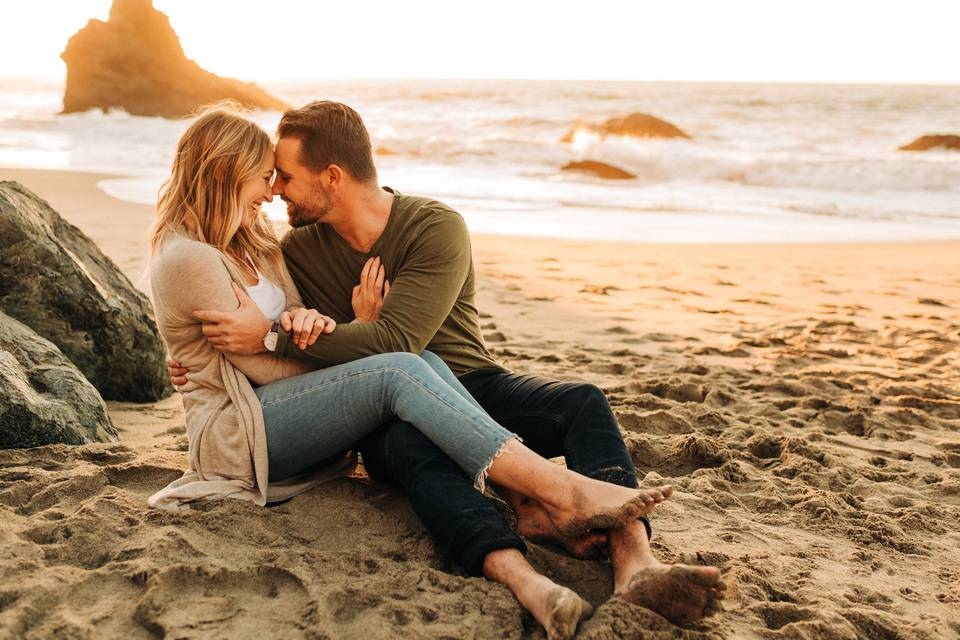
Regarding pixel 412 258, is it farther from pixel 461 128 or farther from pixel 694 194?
pixel 461 128

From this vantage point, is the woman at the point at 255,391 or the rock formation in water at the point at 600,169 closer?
the woman at the point at 255,391

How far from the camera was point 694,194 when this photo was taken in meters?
15.7

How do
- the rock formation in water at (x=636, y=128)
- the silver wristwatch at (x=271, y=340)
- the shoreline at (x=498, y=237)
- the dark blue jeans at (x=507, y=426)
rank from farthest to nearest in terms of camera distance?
1. the rock formation in water at (x=636, y=128)
2. the shoreline at (x=498, y=237)
3. the silver wristwatch at (x=271, y=340)
4. the dark blue jeans at (x=507, y=426)

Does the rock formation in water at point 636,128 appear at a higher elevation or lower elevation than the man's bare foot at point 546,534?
higher

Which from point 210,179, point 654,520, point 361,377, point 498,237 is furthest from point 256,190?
point 498,237

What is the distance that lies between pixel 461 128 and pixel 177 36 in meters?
21.6

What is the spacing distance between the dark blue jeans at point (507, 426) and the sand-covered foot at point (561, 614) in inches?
11.2

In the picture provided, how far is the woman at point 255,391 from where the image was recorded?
279cm

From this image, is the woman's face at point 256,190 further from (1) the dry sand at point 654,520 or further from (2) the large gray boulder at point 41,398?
(2) the large gray boulder at point 41,398

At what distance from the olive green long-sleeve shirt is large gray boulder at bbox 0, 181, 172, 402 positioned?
1.07 metres

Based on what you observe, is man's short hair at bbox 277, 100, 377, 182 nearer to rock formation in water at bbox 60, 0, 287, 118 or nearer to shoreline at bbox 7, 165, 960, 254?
shoreline at bbox 7, 165, 960, 254

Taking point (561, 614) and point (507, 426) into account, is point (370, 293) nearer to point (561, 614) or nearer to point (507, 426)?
point (507, 426)

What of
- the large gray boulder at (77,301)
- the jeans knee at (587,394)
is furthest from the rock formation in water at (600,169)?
the jeans knee at (587,394)

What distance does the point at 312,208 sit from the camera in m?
3.47
